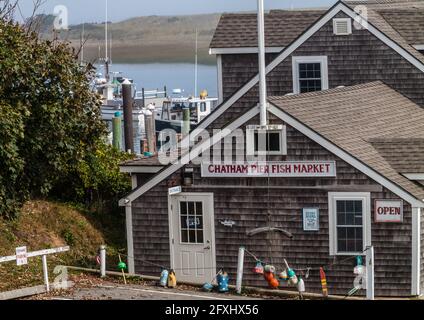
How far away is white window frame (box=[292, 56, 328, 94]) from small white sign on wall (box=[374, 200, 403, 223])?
873cm

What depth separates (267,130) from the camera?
27.8 metres

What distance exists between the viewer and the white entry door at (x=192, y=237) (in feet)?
95.1

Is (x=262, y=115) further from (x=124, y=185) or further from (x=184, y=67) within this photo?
(x=184, y=67)

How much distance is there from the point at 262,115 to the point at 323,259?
3.48 metres

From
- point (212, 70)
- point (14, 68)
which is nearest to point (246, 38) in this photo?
point (14, 68)

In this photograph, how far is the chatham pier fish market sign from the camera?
27828mm

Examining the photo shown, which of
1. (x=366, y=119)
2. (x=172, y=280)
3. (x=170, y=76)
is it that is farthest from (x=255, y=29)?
(x=170, y=76)

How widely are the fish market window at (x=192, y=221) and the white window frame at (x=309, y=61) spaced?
7.70m

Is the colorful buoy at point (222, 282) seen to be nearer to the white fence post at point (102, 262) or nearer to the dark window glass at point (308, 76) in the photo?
the white fence post at point (102, 262)

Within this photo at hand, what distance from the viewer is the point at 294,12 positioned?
39969 mm

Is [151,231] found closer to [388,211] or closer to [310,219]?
[310,219]

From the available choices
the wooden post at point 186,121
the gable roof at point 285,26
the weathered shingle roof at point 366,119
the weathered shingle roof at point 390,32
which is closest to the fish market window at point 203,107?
the wooden post at point 186,121

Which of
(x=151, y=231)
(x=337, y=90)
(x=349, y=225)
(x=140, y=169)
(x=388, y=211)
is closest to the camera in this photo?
(x=388, y=211)

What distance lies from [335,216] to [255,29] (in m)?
11.7
